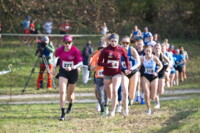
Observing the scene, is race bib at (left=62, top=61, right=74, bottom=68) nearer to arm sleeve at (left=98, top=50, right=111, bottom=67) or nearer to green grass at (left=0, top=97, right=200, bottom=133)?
arm sleeve at (left=98, top=50, right=111, bottom=67)

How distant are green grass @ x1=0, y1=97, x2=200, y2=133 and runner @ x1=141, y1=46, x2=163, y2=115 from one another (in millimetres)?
553

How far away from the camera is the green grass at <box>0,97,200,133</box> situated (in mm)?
11703

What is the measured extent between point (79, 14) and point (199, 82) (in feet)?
22.4

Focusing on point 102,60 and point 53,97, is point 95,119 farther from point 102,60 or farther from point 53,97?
point 53,97

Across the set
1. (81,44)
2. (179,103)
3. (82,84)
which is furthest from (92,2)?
(81,44)

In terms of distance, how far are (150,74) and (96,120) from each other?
7.42ft

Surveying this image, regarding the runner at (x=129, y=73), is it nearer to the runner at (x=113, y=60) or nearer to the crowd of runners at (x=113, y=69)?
the crowd of runners at (x=113, y=69)

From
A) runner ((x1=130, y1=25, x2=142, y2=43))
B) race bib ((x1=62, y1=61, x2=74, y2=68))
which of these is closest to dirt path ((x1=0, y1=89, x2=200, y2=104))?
runner ((x1=130, y1=25, x2=142, y2=43))

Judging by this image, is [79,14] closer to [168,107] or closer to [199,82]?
[199,82]

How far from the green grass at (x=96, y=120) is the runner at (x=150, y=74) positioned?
0.55 metres

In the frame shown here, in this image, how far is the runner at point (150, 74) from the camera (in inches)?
571

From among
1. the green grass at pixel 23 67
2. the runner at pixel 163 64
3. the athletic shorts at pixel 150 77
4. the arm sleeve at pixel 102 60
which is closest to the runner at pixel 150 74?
the athletic shorts at pixel 150 77

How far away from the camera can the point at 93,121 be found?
13.0 metres

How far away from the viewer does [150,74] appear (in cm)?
1456
